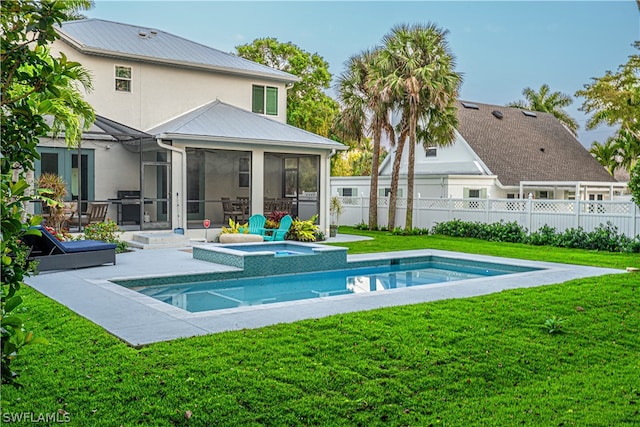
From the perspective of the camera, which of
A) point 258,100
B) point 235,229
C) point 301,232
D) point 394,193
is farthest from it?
point 394,193

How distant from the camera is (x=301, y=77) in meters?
38.9

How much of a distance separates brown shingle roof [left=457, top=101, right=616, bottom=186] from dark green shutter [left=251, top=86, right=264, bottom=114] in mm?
11776

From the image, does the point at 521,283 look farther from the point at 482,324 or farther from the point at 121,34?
the point at 121,34

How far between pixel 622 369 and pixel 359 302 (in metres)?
3.97

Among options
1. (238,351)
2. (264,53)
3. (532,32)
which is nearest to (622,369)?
(238,351)

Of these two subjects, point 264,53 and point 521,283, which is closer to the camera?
point 521,283

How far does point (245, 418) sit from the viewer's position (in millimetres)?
4746

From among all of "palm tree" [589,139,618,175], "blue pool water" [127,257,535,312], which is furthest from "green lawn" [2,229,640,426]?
"palm tree" [589,139,618,175]

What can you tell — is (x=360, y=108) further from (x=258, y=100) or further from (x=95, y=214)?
(x=95, y=214)

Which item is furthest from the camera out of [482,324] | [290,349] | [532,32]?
[532,32]

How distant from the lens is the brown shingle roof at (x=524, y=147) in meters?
30.3

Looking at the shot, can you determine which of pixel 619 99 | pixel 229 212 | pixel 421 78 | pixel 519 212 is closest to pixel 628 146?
pixel 619 99

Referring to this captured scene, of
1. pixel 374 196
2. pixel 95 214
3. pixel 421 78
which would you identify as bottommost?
pixel 95 214

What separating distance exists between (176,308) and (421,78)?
16.2 metres
